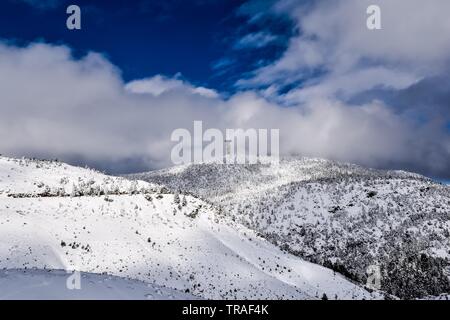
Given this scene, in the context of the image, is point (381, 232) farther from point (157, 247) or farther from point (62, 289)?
point (62, 289)

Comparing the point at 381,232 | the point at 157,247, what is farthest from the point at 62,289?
the point at 381,232

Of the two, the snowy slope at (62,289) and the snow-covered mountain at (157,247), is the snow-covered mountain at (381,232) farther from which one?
the snowy slope at (62,289)

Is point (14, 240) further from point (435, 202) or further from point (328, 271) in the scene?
point (435, 202)

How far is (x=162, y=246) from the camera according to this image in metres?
38.4

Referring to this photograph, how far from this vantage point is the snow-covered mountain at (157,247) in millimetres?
30047

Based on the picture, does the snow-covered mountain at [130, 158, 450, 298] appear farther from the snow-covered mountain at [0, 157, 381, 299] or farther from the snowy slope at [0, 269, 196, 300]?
the snowy slope at [0, 269, 196, 300]

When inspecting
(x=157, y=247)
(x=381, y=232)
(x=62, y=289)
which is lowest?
(x=381, y=232)

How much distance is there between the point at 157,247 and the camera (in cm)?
3772

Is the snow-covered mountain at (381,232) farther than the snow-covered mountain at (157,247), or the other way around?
the snow-covered mountain at (381,232)

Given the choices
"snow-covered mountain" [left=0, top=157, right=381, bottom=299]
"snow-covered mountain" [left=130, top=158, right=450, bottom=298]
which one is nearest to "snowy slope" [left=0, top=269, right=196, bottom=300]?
"snow-covered mountain" [left=0, top=157, right=381, bottom=299]

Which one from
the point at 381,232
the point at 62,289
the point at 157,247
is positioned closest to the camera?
the point at 62,289

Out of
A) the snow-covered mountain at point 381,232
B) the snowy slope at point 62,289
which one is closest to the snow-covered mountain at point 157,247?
the snowy slope at point 62,289
